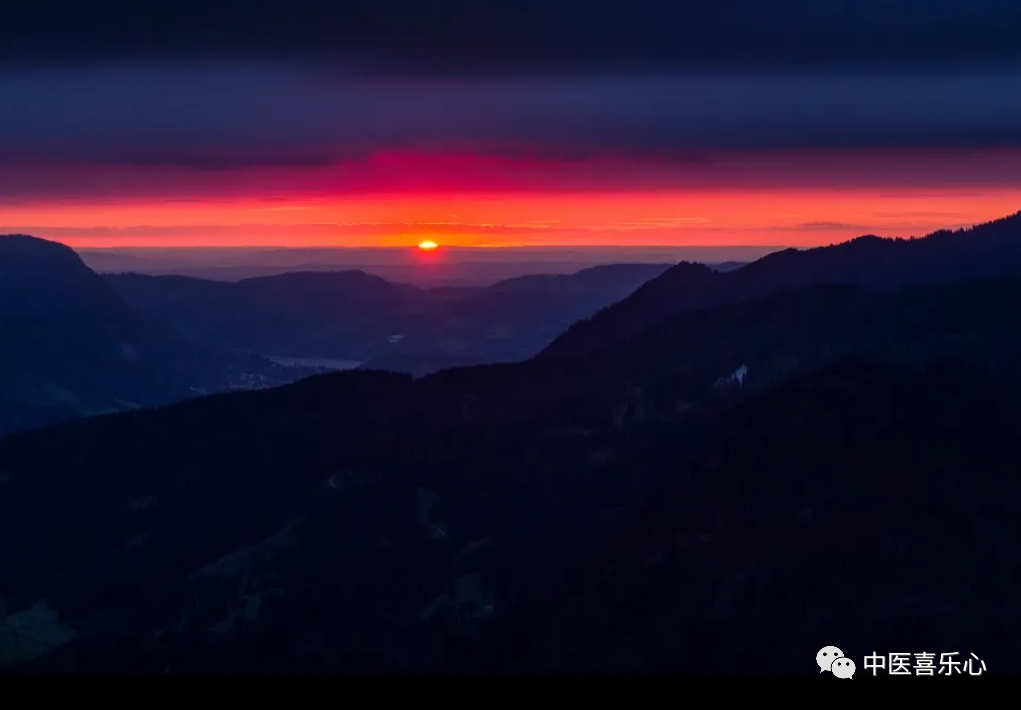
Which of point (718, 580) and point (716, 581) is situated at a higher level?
point (718, 580)

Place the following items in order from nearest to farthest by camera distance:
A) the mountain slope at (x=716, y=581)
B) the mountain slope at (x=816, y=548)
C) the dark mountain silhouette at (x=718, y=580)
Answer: the mountain slope at (x=816, y=548) → the mountain slope at (x=716, y=581) → the dark mountain silhouette at (x=718, y=580)

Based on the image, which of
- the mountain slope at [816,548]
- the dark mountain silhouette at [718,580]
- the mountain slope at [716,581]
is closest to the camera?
the mountain slope at [816,548]

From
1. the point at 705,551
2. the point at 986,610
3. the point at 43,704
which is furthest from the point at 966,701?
the point at 705,551

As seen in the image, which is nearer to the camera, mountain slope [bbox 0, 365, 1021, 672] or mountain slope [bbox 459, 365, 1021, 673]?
mountain slope [bbox 459, 365, 1021, 673]

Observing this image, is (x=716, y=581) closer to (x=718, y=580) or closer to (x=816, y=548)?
(x=718, y=580)

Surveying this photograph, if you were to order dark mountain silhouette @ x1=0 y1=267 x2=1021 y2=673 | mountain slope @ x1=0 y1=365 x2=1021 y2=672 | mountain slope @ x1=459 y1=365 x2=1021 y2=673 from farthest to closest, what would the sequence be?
1. dark mountain silhouette @ x1=0 y1=267 x2=1021 y2=673
2. mountain slope @ x1=0 y1=365 x2=1021 y2=672
3. mountain slope @ x1=459 y1=365 x2=1021 y2=673

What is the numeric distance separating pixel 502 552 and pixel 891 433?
63191 mm

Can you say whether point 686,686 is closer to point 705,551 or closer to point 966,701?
point 966,701

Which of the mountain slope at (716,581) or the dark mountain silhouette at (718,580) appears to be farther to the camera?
the dark mountain silhouette at (718,580)

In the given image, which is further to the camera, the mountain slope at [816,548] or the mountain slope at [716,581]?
the mountain slope at [716,581]

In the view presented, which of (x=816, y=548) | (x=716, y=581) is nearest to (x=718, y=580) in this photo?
(x=716, y=581)

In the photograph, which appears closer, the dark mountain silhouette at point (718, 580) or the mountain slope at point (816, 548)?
the mountain slope at point (816, 548)

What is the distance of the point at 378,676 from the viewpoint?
991cm

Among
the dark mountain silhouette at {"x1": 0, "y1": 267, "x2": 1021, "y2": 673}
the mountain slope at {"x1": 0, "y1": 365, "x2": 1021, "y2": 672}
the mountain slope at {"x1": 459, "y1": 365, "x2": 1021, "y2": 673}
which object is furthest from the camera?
the dark mountain silhouette at {"x1": 0, "y1": 267, "x2": 1021, "y2": 673}
